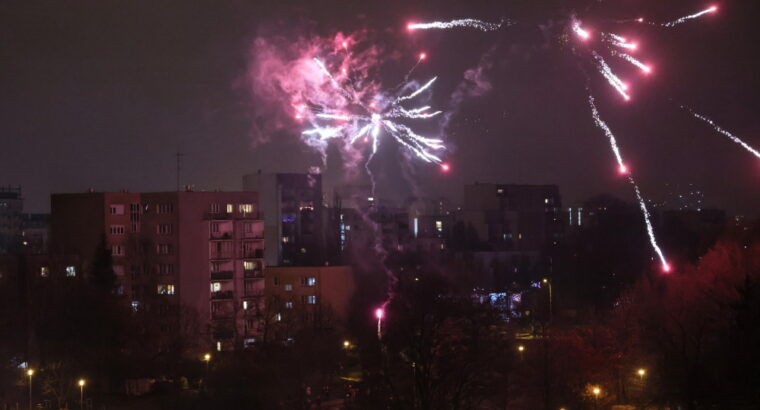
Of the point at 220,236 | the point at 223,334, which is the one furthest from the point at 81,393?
the point at 220,236

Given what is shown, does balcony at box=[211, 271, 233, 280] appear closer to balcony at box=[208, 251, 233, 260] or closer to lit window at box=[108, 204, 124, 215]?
balcony at box=[208, 251, 233, 260]

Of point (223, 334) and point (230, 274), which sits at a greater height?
point (230, 274)

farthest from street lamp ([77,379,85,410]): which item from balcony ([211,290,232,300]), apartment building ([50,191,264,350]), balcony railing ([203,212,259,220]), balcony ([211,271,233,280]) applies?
balcony railing ([203,212,259,220])

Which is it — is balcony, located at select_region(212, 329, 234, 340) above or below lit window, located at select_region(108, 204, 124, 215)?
below

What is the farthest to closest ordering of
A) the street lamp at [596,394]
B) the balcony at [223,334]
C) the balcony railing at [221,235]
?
the balcony railing at [221,235] < the balcony at [223,334] < the street lamp at [596,394]

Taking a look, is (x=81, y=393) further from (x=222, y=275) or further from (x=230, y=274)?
(x=230, y=274)

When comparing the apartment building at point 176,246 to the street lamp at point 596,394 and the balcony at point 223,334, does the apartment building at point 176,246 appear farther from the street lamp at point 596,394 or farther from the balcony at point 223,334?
the street lamp at point 596,394

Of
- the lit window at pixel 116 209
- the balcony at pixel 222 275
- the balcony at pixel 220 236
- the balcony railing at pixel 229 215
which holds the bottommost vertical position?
the balcony at pixel 222 275

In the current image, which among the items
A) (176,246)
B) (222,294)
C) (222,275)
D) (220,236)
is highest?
(220,236)

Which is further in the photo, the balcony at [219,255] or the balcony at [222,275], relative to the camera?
the balcony at [219,255]

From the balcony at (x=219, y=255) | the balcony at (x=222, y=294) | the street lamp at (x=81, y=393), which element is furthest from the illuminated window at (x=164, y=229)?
the street lamp at (x=81, y=393)

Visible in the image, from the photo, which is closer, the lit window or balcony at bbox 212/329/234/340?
balcony at bbox 212/329/234/340

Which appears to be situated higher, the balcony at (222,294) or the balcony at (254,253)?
the balcony at (254,253)

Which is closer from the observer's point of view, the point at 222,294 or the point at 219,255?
the point at 222,294
